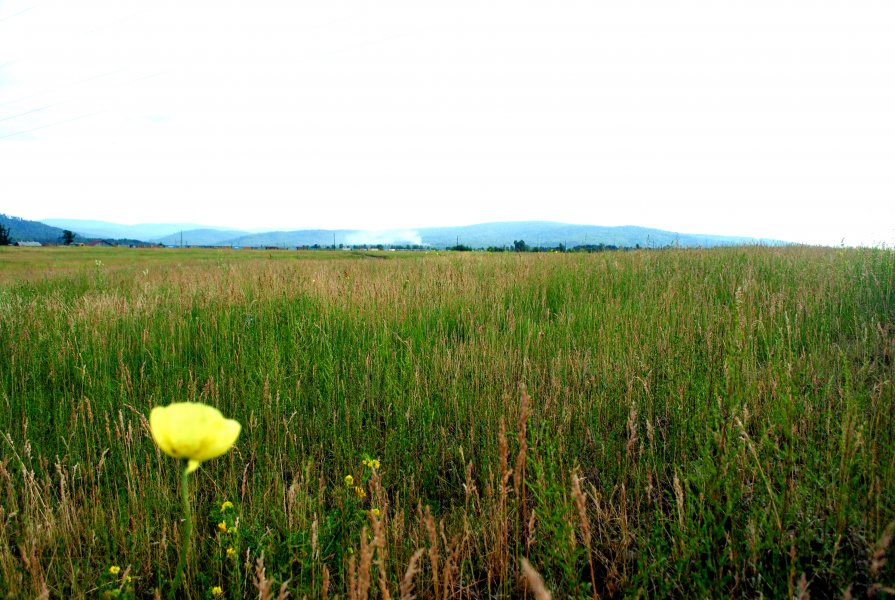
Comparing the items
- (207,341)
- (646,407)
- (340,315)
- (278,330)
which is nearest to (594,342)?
(646,407)

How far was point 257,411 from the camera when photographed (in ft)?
10.2

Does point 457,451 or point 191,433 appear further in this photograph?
point 457,451

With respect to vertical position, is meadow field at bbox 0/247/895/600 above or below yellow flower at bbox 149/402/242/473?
below

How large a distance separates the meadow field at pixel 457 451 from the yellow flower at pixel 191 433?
0.55 metres

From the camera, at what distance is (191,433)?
2.69ft

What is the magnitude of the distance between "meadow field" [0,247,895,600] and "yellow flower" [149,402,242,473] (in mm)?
555

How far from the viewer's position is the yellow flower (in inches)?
32.2

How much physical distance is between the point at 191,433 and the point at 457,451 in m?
2.04

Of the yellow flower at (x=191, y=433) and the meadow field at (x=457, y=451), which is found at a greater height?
the yellow flower at (x=191, y=433)

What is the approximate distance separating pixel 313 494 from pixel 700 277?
615 centimetres

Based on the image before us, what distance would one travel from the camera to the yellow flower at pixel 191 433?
82 cm

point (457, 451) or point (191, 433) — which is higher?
point (191, 433)

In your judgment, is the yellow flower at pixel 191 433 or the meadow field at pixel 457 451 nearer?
the yellow flower at pixel 191 433

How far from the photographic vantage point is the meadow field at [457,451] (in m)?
1.74
